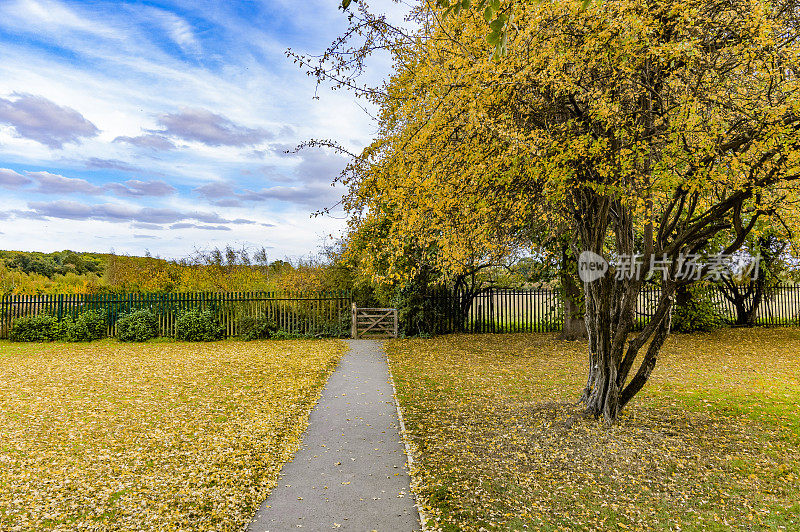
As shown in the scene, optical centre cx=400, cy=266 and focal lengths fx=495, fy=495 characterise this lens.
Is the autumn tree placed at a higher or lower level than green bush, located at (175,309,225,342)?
higher

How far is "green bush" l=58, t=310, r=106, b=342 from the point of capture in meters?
17.4

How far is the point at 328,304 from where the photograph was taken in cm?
1789

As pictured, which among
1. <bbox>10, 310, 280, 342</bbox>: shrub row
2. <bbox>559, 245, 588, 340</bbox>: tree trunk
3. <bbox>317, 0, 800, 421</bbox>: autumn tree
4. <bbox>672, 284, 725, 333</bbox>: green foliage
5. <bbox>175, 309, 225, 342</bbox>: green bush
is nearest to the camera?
<bbox>317, 0, 800, 421</bbox>: autumn tree

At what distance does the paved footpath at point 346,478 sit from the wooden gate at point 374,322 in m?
8.88

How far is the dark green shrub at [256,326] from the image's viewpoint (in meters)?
17.7

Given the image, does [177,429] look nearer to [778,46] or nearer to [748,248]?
[778,46]

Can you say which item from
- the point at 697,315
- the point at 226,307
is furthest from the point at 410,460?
the point at 697,315

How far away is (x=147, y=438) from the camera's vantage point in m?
6.50

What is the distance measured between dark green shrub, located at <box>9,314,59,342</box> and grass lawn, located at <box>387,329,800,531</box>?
1381 centimetres

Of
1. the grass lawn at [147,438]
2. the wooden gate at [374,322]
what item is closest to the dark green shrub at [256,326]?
the wooden gate at [374,322]

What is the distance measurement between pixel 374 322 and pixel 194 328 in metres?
6.36

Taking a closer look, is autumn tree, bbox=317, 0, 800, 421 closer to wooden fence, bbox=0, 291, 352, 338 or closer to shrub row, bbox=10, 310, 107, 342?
wooden fence, bbox=0, 291, 352, 338

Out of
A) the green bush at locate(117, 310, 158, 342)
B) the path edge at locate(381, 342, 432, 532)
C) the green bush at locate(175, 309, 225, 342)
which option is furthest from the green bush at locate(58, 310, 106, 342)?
the path edge at locate(381, 342, 432, 532)

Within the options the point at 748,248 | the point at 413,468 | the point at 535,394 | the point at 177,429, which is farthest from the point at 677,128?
the point at 748,248
